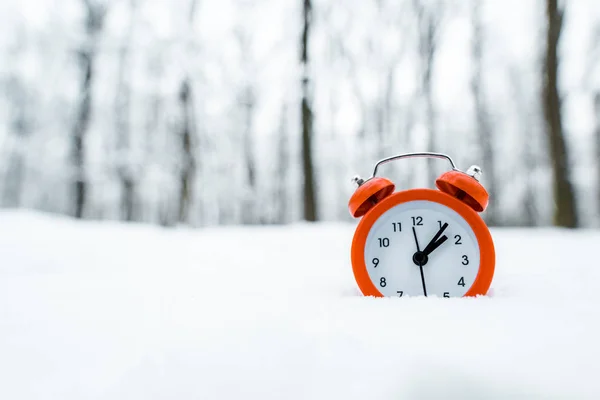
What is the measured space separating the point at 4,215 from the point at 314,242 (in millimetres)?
2724

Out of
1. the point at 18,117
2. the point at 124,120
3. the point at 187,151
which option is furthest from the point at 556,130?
the point at 18,117

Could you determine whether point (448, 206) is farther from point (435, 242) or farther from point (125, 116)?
point (125, 116)

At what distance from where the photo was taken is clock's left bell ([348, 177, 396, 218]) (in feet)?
3.32

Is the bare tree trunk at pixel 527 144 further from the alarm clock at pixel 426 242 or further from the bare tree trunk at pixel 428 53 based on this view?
the alarm clock at pixel 426 242

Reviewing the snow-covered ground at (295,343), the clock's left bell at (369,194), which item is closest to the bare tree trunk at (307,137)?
Result: the snow-covered ground at (295,343)

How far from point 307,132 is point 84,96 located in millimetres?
Answer: 6274

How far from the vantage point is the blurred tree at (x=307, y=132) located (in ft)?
20.8

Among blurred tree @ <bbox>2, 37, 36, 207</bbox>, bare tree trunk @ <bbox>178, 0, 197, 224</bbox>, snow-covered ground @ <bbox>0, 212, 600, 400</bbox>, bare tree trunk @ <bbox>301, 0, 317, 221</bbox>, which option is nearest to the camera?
snow-covered ground @ <bbox>0, 212, 600, 400</bbox>

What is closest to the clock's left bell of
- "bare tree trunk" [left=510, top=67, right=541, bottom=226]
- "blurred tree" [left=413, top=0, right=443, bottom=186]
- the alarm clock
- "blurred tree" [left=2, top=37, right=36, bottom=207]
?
the alarm clock

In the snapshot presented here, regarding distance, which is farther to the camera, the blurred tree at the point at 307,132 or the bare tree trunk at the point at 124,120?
the bare tree trunk at the point at 124,120

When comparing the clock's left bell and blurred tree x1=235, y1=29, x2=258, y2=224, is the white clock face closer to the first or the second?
the clock's left bell

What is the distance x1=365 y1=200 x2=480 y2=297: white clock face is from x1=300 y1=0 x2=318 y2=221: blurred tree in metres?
5.31

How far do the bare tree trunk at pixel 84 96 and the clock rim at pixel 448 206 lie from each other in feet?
29.5

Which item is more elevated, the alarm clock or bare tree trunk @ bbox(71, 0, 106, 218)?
bare tree trunk @ bbox(71, 0, 106, 218)
